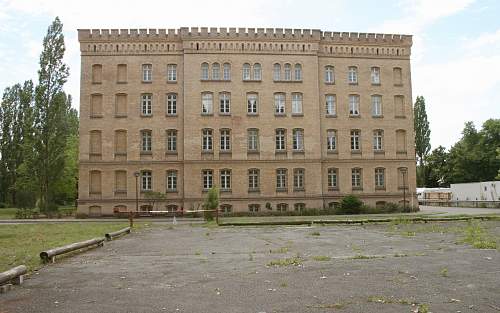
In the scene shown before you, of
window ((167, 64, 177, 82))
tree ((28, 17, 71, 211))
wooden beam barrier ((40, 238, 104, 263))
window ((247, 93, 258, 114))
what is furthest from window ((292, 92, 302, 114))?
wooden beam barrier ((40, 238, 104, 263))

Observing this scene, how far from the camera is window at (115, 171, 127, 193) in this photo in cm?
3875

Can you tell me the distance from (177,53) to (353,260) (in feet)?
104

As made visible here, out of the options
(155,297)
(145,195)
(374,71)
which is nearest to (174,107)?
(145,195)

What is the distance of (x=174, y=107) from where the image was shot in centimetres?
3978

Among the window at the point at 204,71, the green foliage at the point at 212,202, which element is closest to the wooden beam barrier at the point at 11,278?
the green foliage at the point at 212,202

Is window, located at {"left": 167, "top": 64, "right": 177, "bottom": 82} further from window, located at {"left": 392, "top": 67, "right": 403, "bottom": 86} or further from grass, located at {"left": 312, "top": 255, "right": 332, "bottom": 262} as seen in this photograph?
grass, located at {"left": 312, "top": 255, "right": 332, "bottom": 262}

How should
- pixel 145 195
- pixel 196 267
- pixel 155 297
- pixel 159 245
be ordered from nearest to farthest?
pixel 155 297
pixel 196 267
pixel 159 245
pixel 145 195

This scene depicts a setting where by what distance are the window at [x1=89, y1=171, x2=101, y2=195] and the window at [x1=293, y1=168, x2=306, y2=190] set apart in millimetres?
15351

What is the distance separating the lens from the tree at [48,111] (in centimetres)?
3997

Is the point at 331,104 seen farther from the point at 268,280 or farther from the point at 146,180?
the point at 268,280

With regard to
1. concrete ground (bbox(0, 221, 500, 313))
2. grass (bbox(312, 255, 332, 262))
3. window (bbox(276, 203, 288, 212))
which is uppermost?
window (bbox(276, 203, 288, 212))

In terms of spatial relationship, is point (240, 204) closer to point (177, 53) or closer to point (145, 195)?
point (145, 195)

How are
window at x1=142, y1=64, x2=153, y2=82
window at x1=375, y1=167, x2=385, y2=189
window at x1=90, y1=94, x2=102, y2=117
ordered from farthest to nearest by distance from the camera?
window at x1=375, y1=167, x2=385, y2=189, window at x1=142, y1=64, x2=153, y2=82, window at x1=90, y1=94, x2=102, y2=117

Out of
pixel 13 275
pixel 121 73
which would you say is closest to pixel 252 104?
pixel 121 73
